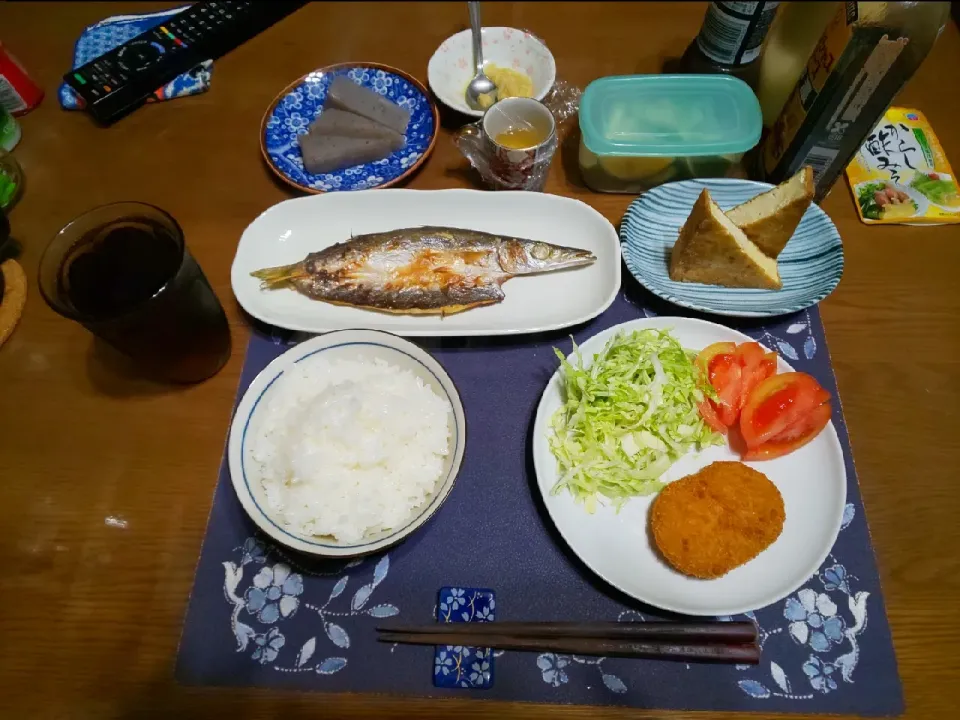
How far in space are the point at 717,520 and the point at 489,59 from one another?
1.66 m

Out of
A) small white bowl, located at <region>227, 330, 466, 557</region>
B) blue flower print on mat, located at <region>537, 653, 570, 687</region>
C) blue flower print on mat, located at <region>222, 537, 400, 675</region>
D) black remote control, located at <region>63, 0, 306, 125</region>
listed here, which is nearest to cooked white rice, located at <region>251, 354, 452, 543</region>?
small white bowl, located at <region>227, 330, 466, 557</region>

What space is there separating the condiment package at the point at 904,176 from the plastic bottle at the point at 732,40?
0.43 m

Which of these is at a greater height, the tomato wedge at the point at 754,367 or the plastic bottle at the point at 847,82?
the plastic bottle at the point at 847,82

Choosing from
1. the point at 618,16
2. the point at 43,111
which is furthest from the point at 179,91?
the point at 618,16

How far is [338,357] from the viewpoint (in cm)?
133

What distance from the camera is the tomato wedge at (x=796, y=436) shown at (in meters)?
1.26

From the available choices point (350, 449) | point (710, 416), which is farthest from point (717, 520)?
point (350, 449)

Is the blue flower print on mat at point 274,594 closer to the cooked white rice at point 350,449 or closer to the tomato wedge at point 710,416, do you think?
the cooked white rice at point 350,449

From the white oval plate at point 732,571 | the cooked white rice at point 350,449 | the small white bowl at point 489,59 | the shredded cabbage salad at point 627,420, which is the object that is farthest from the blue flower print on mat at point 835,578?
the small white bowl at point 489,59

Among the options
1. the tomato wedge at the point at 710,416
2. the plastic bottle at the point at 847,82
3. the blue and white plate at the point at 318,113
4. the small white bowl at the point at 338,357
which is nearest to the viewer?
the small white bowl at the point at 338,357

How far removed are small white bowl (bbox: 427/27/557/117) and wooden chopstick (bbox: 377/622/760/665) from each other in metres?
1.55

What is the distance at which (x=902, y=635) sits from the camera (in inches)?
45.6

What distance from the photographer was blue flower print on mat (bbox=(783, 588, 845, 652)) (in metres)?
1.14

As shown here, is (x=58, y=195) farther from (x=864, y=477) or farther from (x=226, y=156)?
(x=864, y=477)
